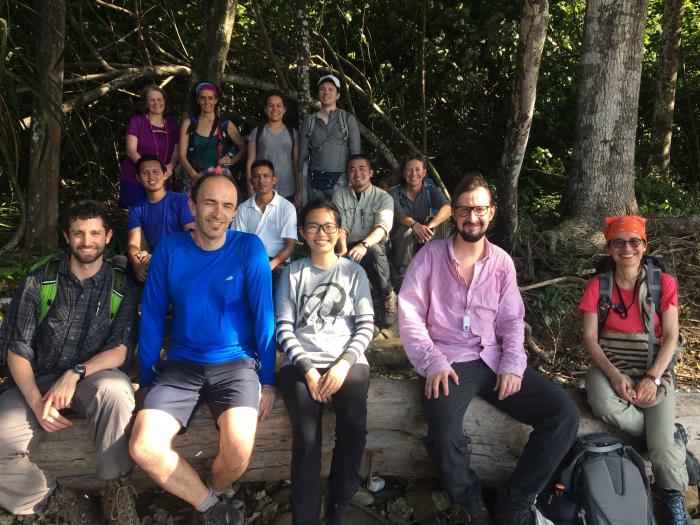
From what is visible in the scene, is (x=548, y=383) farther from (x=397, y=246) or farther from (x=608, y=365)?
(x=397, y=246)

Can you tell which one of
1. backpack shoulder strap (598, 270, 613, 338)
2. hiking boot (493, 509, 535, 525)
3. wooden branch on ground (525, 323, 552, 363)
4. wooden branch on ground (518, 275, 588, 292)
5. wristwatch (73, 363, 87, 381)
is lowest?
hiking boot (493, 509, 535, 525)

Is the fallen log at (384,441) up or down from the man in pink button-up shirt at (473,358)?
down

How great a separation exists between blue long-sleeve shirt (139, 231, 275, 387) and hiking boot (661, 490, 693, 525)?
229 centimetres

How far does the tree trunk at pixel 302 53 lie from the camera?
21.8 ft

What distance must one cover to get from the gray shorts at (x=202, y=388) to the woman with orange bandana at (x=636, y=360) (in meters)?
1.99

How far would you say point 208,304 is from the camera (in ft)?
10.8

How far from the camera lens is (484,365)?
337 centimetres

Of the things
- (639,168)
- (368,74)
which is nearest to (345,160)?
(368,74)

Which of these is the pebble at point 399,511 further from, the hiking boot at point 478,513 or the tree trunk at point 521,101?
the tree trunk at point 521,101

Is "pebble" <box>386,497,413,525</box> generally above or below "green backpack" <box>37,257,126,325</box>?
below

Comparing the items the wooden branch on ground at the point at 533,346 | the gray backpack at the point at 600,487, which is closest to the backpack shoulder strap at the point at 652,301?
the gray backpack at the point at 600,487

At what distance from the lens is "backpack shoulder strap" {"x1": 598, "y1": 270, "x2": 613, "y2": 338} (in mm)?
3521

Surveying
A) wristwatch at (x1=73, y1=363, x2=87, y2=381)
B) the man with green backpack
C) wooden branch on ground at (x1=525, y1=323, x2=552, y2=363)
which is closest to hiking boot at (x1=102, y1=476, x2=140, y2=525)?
the man with green backpack

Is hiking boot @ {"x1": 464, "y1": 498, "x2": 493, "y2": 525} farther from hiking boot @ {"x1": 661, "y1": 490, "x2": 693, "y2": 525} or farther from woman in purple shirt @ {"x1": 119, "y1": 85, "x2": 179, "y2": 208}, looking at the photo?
woman in purple shirt @ {"x1": 119, "y1": 85, "x2": 179, "y2": 208}
